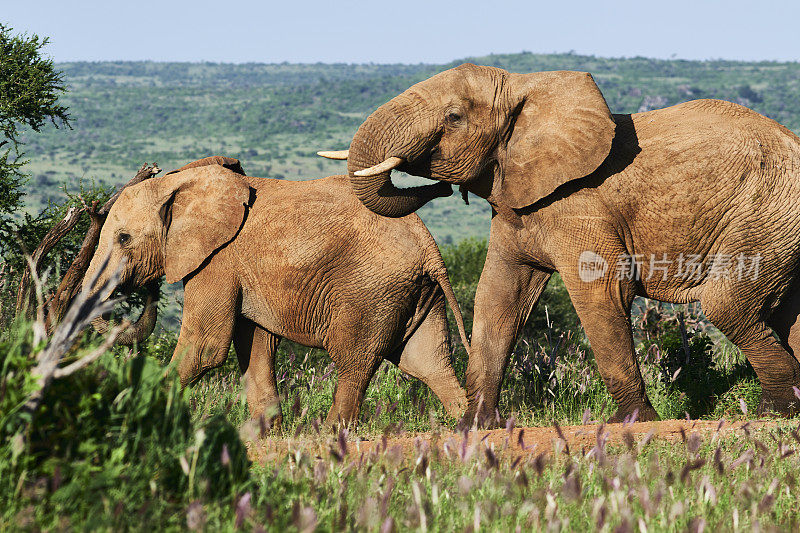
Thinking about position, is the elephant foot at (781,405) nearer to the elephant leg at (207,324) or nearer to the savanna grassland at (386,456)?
the savanna grassland at (386,456)

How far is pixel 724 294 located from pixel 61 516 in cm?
547

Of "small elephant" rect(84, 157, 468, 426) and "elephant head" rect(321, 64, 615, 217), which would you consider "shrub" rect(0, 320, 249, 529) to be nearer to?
"elephant head" rect(321, 64, 615, 217)

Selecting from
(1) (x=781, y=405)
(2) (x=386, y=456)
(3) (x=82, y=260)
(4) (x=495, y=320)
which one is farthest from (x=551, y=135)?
(3) (x=82, y=260)

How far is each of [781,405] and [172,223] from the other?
5282mm

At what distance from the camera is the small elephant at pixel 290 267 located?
7676 millimetres

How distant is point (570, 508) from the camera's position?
4363 mm

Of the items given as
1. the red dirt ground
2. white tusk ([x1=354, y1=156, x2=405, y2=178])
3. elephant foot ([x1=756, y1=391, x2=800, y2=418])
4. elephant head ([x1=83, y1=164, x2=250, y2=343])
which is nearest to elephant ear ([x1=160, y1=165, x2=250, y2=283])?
elephant head ([x1=83, y1=164, x2=250, y2=343])

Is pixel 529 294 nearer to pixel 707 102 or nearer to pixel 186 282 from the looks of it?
pixel 707 102

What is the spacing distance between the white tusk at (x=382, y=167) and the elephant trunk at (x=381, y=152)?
49mm

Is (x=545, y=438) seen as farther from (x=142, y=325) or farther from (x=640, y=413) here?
A: (x=142, y=325)

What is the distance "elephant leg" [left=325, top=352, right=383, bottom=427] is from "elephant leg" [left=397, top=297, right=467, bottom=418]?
1.33 ft

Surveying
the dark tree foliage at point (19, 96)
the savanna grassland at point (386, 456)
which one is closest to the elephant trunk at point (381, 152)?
the savanna grassland at point (386, 456)

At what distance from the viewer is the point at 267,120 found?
161125 millimetres

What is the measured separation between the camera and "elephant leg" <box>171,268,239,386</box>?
766 centimetres
